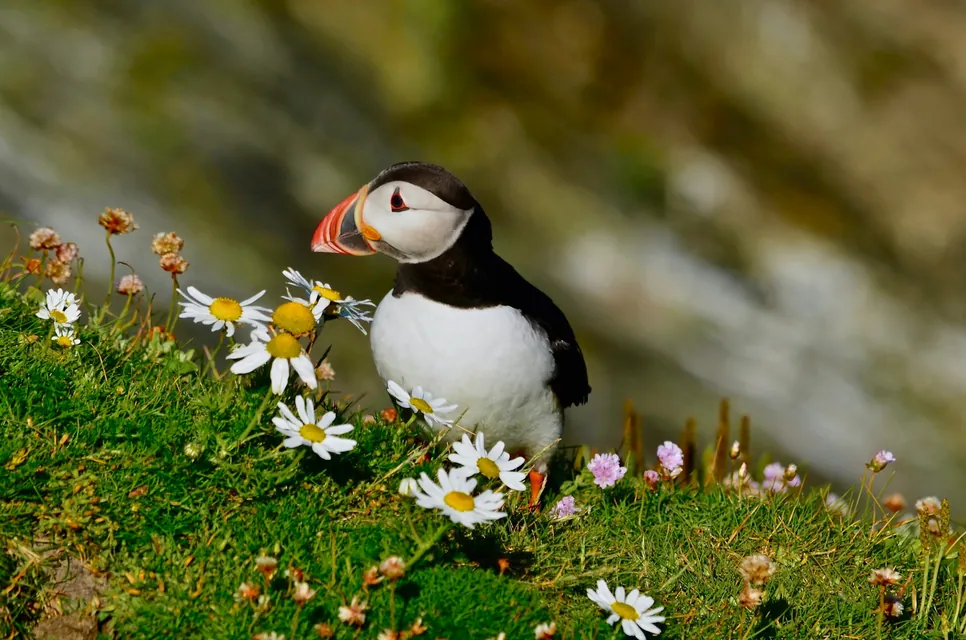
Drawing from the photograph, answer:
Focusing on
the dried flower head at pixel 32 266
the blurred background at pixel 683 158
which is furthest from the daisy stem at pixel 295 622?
the blurred background at pixel 683 158

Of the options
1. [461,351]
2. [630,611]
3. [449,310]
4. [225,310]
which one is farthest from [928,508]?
[225,310]

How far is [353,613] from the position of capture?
245 cm

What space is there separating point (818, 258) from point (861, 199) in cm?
70

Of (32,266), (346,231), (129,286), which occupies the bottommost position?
(32,266)

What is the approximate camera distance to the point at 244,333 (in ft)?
24.5

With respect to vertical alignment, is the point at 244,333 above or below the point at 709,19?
below

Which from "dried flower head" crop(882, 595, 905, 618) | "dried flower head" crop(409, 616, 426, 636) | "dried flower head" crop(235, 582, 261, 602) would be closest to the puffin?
"dried flower head" crop(409, 616, 426, 636)

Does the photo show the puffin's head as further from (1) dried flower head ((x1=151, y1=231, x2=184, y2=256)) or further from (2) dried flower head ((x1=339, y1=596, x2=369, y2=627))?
(2) dried flower head ((x1=339, y1=596, x2=369, y2=627))

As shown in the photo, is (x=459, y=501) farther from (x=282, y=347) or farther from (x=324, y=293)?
(x=324, y=293)

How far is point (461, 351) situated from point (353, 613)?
3.92 feet

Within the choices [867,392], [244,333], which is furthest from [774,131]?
[244,333]

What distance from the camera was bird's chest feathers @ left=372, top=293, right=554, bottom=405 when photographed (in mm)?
3434

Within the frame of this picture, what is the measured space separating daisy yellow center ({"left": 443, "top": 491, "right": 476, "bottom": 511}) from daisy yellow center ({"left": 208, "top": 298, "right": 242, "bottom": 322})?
1001 mm

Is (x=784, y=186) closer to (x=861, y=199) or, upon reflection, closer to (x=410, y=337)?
(x=861, y=199)
